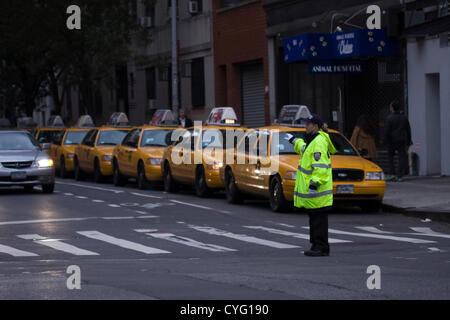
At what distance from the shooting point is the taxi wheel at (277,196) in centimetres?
1914

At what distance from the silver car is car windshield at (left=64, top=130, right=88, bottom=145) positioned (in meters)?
8.99

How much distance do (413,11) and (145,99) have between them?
76.9 ft

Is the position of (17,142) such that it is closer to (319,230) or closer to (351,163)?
(351,163)

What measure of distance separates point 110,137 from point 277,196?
523 inches

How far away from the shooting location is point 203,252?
13727mm

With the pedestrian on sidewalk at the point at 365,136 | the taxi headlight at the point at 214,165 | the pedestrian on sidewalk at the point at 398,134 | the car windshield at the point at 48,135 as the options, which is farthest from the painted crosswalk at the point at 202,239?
the car windshield at the point at 48,135

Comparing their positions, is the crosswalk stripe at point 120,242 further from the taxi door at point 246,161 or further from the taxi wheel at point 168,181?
the taxi wheel at point 168,181

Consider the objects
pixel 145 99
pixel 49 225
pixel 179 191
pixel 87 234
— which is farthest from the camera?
pixel 145 99

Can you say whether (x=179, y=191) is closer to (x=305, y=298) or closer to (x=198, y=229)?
(x=198, y=229)

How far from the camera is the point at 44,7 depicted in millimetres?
43156

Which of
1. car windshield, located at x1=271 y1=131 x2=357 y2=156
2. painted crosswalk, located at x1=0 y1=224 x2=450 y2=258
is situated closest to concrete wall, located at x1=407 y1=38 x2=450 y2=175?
car windshield, located at x1=271 y1=131 x2=357 y2=156

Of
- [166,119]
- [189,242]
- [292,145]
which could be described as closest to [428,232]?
[189,242]

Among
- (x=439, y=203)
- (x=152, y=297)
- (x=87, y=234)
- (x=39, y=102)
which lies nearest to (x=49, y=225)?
(x=87, y=234)

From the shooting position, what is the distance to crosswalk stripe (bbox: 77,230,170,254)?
45.9ft
